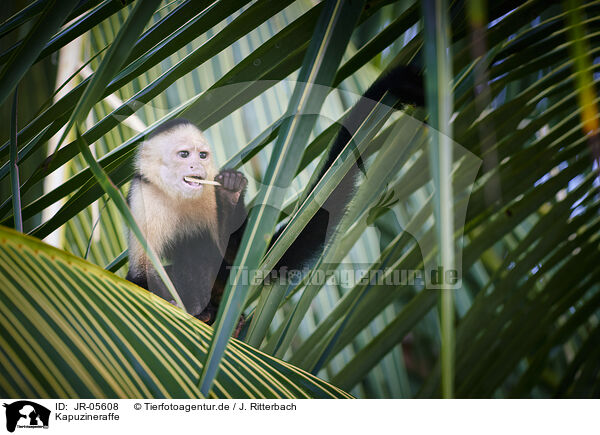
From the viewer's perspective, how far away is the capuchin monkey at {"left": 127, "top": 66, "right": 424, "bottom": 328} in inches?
20.4

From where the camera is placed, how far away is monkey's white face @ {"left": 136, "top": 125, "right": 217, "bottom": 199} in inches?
21.4

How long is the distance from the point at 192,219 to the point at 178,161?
0.10 m

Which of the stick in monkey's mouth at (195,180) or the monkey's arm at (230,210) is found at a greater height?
the stick in monkey's mouth at (195,180)

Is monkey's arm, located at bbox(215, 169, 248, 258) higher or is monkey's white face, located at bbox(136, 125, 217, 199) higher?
monkey's white face, located at bbox(136, 125, 217, 199)

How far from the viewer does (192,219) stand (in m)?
→ 0.61

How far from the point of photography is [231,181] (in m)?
0.55

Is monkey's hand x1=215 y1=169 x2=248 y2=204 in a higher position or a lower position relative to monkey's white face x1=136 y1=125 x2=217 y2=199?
lower

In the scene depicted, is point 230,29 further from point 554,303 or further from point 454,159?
point 554,303

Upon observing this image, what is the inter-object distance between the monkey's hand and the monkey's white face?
0.08 ft

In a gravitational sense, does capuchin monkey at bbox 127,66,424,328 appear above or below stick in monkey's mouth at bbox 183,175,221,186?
below

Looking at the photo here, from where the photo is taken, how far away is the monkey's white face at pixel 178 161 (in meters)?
0.54

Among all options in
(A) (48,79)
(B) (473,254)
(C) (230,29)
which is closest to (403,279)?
(B) (473,254)

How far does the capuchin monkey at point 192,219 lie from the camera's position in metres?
0.52

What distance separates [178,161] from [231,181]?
0.10 meters
